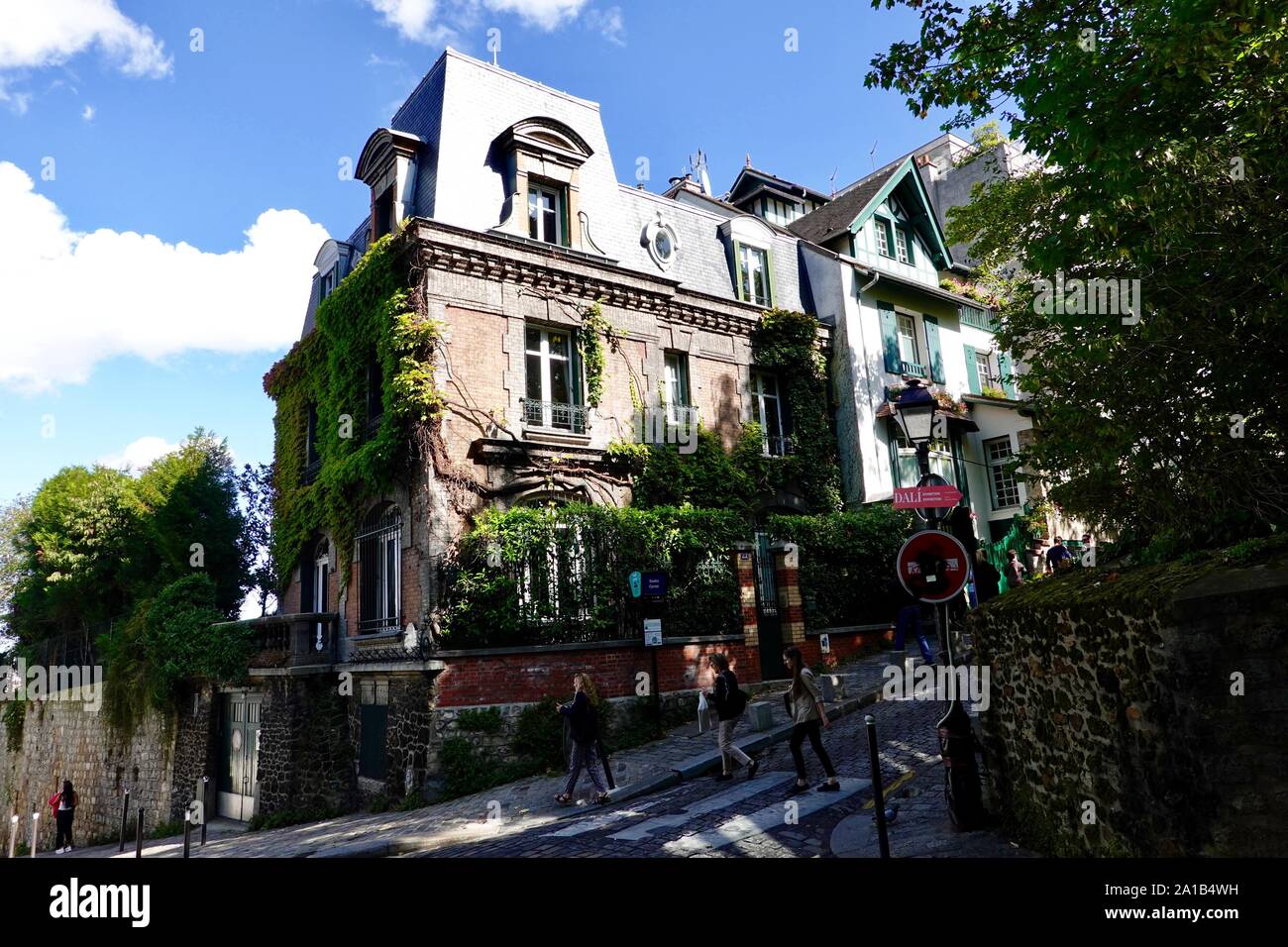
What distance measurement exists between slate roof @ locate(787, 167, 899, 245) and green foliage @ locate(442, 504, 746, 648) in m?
11.2

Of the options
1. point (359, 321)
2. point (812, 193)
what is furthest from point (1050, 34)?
point (812, 193)

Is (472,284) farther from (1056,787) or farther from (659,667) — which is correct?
(1056,787)

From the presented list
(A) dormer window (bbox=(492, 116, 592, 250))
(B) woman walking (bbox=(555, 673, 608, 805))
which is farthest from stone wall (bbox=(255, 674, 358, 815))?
(A) dormer window (bbox=(492, 116, 592, 250))

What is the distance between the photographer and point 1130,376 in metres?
6.69

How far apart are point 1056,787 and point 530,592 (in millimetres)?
8551

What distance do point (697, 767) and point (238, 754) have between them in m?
10.7

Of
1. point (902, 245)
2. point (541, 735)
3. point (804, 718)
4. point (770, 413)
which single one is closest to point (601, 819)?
point (804, 718)

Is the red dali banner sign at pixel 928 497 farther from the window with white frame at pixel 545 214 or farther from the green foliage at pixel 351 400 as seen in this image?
the window with white frame at pixel 545 214

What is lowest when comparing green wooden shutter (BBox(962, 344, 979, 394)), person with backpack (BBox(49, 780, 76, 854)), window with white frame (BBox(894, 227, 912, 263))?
person with backpack (BBox(49, 780, 76, 854))

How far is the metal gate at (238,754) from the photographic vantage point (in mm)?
15875

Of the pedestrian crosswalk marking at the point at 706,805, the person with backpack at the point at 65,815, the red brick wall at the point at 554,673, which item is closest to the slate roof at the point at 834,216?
the red brick wall at the point at 554,673

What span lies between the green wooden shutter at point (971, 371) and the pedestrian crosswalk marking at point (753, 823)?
59.9 feet

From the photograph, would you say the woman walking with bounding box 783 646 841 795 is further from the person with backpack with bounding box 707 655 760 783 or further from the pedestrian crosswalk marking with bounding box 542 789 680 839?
the pedestrian crosswalk marking with bounding box 542 789 680 839

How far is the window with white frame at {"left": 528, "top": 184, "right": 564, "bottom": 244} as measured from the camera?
55.4ft
